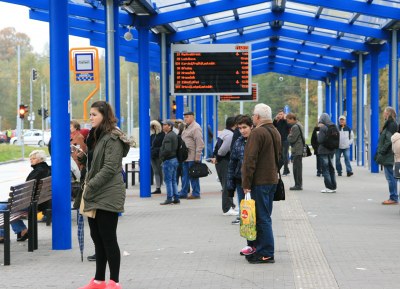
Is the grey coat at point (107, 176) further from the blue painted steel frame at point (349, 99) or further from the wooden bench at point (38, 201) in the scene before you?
the blue painted steel frame at point (349, 99)

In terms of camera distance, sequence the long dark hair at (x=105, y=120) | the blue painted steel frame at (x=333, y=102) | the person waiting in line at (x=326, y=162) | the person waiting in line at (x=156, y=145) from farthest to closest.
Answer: the blue painted steel frame at (x=333, y=102), the person waiting in line at (x=156, y=145), the person waiting in line at (x=326, y=162), the long dark hair at (x=105, y=120)

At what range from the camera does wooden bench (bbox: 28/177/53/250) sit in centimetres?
1073

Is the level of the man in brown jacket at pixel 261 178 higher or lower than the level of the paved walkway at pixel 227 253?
higher

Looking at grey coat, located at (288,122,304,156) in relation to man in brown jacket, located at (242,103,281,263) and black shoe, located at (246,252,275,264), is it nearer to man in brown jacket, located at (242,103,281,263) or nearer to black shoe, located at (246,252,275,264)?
man in brown jacket, located at (242,103,281,263)

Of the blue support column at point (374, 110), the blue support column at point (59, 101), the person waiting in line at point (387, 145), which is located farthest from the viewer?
the blue support column at point (374, 110)

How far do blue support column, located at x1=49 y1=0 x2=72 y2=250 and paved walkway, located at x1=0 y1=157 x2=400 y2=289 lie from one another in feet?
2.54

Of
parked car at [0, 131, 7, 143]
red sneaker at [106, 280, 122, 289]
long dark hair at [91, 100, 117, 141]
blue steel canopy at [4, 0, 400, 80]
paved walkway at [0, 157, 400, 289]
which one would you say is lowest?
parked car at [0, 131, 7, 143]

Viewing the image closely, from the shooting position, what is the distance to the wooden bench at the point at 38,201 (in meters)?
10.7

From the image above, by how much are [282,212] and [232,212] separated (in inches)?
35.3

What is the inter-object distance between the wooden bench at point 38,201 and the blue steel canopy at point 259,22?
16.6 ft

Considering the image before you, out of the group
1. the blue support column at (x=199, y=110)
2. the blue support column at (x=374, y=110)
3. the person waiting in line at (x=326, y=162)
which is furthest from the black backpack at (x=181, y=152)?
the blue support column at (x=199, y=110)

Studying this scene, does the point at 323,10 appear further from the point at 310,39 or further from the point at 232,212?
the point at 232,212

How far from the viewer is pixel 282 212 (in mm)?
15047

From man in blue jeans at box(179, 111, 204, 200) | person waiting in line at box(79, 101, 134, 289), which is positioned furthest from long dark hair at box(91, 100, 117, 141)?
man in blue jeans at box(179, 111, 204, 200)
